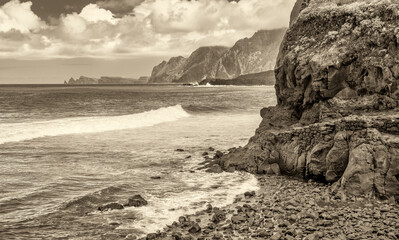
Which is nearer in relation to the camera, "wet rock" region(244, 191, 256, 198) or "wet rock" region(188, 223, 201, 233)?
"wet rock" region(188, 223, 201, 233)

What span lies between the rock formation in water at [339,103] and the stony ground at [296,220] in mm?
1025

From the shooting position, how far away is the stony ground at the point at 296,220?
1129 cm

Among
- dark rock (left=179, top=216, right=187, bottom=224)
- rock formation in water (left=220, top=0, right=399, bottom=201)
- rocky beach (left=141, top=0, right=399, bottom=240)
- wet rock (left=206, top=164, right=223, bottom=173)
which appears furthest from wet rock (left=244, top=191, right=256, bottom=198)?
wet rock (left=206, top=164, right=223, bottom=173)

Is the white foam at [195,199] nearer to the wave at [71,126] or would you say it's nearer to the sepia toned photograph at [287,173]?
the sepia toned photograph at [287,173]

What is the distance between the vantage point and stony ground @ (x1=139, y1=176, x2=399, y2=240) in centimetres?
1129

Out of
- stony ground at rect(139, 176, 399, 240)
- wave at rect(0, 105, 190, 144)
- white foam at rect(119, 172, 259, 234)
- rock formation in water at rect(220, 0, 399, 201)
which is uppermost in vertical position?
rock formation in water at rect(220, 0, 399, 201)

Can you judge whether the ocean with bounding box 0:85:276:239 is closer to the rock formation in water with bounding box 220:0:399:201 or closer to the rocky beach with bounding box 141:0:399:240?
the rocky beach with bounding box 141:0:399:240

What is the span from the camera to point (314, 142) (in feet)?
54.9

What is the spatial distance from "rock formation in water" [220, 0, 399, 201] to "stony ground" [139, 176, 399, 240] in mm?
1025

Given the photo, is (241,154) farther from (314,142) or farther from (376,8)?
(376,8)

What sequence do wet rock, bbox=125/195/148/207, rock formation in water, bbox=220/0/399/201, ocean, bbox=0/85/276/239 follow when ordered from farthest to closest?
wet rock, bbox=125/195/148/207
rock formation in water, bbox=220/0/399/201
ocean, bbox=0/85/276/239

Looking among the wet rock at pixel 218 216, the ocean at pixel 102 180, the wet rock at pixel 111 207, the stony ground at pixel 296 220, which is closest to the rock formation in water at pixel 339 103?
the stony ground at pixel 296 220

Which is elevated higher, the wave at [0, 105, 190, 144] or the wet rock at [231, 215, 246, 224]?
the wave at [0, 105, 190, 144]

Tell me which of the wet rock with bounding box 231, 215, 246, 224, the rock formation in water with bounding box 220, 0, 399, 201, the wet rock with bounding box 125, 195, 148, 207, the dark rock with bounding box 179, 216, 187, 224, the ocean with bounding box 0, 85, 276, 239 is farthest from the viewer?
the wet rock with bounding box 125, 195, 148, 207
